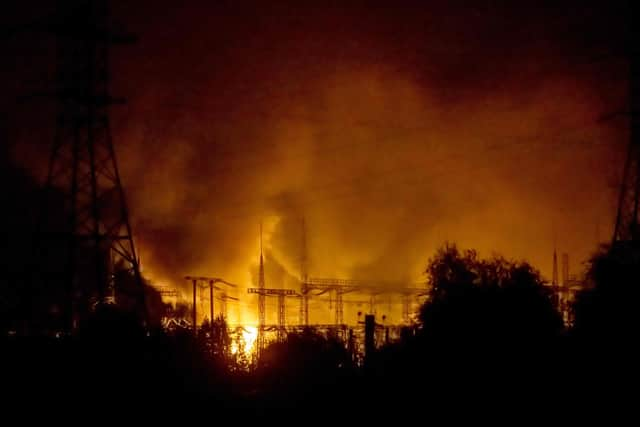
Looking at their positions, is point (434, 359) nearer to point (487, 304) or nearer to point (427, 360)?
point (427, 360)

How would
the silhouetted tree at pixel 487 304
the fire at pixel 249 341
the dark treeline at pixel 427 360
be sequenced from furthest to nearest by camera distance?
the fire at pixel 249 341 → the silhouetted tree at pixel 487 304 → the dark treeline at pixel 427 360

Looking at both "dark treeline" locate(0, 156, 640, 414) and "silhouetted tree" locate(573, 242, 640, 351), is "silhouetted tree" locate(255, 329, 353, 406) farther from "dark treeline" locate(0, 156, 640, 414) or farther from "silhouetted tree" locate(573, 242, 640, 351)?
"silhouetted tree" locate(573, 242, 640, 351)

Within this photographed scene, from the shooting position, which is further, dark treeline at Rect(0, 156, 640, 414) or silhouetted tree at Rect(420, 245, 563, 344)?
silhouetted tree at Rect(420, 245, 563, 344)

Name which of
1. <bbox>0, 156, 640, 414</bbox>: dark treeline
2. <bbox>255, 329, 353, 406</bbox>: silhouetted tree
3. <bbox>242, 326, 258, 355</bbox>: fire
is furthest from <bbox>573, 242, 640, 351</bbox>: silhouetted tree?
<bbox>242, 326, 258, 355</bbox>: fire

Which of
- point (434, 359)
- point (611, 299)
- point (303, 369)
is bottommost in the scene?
point (303, 369)

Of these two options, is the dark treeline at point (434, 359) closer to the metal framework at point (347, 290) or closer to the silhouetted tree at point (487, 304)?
the silhouetted tree at point (487, 304)

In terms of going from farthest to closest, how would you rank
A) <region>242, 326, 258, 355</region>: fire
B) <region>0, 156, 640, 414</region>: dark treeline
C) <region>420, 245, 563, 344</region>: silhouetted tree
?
1. <region>242, 326, 258, 355</region>: fire
2. <region>420, 245, 563, 344</region>: silhouetted tree
3. <region>0, 156, 640, 414</region>: dark treeline

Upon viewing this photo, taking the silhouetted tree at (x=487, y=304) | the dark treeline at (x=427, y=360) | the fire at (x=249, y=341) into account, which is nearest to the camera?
the dark treeline at (x=427, y=360)

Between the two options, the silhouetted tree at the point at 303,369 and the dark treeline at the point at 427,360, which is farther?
the silhouetted tree at the point at 303,369

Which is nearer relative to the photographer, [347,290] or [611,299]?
[611,299]

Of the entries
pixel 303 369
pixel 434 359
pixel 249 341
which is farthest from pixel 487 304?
pixel 249 341

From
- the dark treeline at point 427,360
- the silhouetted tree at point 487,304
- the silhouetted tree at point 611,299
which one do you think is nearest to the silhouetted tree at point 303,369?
the dark treeline at point 427,360

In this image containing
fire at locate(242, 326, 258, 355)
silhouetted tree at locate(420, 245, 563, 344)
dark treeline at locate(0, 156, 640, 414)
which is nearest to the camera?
dark treeline at locate(0, 156, 640, 414)

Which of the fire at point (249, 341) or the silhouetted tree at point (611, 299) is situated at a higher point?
the silhouetted tree at point (611, 299)
